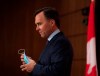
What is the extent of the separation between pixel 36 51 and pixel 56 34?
3.64 m

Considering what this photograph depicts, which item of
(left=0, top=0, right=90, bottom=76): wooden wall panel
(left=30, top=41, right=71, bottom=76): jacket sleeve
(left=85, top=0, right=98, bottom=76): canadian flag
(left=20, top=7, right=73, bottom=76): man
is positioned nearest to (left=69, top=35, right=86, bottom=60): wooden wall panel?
(left=0, top=0, right=90, bottom=76): wooden wall panel

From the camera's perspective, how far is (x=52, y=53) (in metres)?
2.53

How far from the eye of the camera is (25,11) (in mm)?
6637

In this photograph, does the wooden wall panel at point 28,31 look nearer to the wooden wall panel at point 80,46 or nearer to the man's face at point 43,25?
the wooden wall panel at point 80,46

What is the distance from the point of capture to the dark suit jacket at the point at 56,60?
2.46 metres

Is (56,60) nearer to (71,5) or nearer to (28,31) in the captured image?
(71,5)

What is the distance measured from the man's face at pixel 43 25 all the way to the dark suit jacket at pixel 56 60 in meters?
0.08

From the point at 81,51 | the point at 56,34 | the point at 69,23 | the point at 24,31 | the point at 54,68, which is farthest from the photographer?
the point at 24,31

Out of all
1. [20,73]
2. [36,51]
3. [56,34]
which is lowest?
[20,73]

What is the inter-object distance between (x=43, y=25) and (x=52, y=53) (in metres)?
0.27

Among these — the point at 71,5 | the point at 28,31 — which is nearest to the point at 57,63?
the point at 71,5

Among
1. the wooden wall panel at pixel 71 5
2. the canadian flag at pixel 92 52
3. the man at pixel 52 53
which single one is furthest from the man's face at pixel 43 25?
the wooden wall panel at pixel 71 5

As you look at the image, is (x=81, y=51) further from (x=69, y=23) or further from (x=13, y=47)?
(x=13, y=47)

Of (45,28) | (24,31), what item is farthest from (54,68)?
(24,31)
